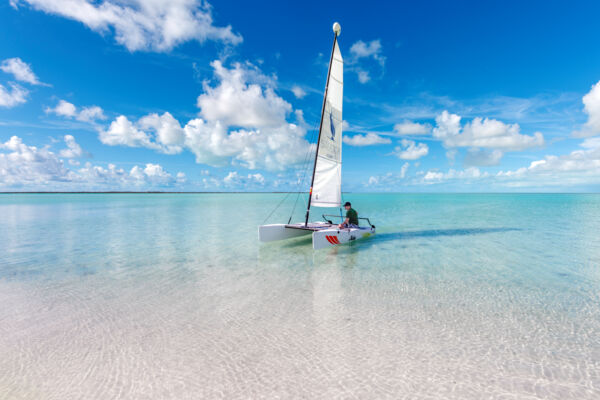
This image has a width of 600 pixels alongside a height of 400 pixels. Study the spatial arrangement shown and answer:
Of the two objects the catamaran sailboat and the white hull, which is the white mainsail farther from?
the white hull

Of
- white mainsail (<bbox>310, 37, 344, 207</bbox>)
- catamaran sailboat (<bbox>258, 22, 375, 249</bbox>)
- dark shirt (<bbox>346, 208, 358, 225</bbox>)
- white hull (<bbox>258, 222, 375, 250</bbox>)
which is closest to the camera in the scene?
white hull (<bbox>258, 222, 375, 250</bbox>)

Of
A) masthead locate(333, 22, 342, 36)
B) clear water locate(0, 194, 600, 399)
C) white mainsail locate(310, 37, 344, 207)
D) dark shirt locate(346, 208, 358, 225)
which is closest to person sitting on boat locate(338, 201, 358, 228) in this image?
dark shirt locate(346, 208, 358, 225)

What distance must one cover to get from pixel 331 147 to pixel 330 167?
3.65 ft

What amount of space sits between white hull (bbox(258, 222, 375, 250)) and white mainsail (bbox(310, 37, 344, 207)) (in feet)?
6.10

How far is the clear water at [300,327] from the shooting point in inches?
155

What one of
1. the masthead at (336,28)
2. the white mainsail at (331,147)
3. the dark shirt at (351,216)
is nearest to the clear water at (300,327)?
the dark shirt at (351,216)

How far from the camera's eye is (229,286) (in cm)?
819

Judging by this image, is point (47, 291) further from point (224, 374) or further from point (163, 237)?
point (163, 237)

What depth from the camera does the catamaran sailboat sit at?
45.8ft

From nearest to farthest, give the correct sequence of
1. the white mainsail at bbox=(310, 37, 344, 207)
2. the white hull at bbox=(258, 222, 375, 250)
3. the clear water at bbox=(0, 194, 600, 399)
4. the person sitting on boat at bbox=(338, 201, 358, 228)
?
the clear water at bbox=(0, 194, 600, 399)
the white hull at bbox=(258, 222, 375, 250)
the white mainsail at bbox=(310, 37, 344, 207)
the person sitting on boat at bbox=(338, 201, 358, 228)

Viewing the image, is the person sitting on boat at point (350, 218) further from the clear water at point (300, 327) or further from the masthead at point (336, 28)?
the masthead at point (336, 28)

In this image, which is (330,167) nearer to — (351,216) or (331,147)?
(331,147)

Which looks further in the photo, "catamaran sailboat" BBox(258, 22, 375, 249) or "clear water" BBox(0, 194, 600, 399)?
"catamaran sailboat" BBox(258, 22, 375, 249)

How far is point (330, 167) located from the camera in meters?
15.2
